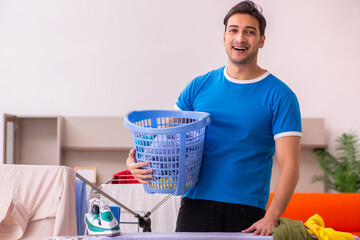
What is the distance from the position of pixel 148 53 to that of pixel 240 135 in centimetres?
428

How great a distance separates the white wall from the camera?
589 cm

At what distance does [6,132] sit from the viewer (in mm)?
5516

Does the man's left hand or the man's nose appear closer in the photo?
the man's left hand

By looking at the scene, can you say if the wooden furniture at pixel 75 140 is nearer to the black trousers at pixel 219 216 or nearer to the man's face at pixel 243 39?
the black trousers at pixel 219 216

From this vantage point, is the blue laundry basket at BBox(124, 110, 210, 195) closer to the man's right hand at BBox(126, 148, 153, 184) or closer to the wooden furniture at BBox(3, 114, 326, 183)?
the man's right hand at BBox(126, 148, 153, 184)

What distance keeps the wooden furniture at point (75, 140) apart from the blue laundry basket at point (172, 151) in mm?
3805

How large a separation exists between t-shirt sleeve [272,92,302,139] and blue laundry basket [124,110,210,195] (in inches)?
11.1

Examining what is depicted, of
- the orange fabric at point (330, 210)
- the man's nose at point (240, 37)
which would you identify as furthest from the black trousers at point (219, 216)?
the orange fabric at point (330, 210)

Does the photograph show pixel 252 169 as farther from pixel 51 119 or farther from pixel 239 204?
pixel 51 119

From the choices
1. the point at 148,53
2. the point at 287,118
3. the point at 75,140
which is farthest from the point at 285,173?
the point at 148,53

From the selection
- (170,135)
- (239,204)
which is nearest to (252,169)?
(239,204)

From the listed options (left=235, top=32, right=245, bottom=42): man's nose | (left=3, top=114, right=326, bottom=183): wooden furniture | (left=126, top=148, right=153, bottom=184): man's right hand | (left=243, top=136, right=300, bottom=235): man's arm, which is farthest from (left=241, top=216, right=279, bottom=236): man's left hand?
(left=3, top=114, right=326, bottom=183): wooden furniture

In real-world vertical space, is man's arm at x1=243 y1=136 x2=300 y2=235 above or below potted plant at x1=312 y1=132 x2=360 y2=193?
above

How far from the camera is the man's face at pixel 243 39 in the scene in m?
1.86
